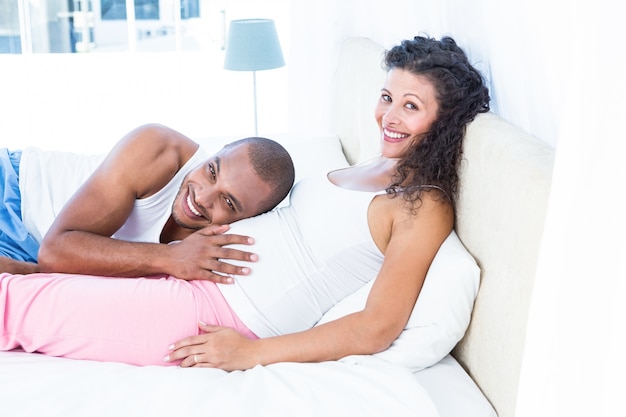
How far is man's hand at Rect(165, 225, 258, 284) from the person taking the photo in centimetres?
160

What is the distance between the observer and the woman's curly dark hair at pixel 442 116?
1512mm

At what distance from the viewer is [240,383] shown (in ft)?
4.34

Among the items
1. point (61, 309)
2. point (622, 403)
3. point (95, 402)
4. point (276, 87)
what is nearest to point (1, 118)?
point (276, 87)

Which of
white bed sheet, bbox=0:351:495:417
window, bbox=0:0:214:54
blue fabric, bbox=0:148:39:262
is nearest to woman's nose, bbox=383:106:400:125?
white bed sheet, bbox=0:351:495:417

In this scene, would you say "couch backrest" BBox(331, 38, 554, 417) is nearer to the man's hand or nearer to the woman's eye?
the man's hand

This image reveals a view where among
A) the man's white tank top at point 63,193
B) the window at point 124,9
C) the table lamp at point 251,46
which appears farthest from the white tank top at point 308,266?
the window at point 124,9

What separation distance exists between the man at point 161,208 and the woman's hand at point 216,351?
160 millimetres

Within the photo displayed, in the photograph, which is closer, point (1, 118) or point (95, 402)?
point (95, 402)

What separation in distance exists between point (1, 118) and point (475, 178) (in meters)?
4.03

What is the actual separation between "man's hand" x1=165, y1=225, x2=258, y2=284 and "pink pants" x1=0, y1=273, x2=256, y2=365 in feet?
0.30

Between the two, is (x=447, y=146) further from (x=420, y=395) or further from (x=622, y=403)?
(x=622, y=403)

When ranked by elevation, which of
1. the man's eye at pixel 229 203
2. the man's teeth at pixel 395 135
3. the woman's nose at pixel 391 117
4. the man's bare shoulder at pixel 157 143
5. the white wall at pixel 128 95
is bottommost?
the white wall at pixel 128 95

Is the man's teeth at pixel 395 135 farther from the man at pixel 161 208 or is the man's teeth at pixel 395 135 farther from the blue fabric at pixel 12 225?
the blue fabric at pixel 12 225

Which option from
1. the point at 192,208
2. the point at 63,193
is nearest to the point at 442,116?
the point at 192,208
